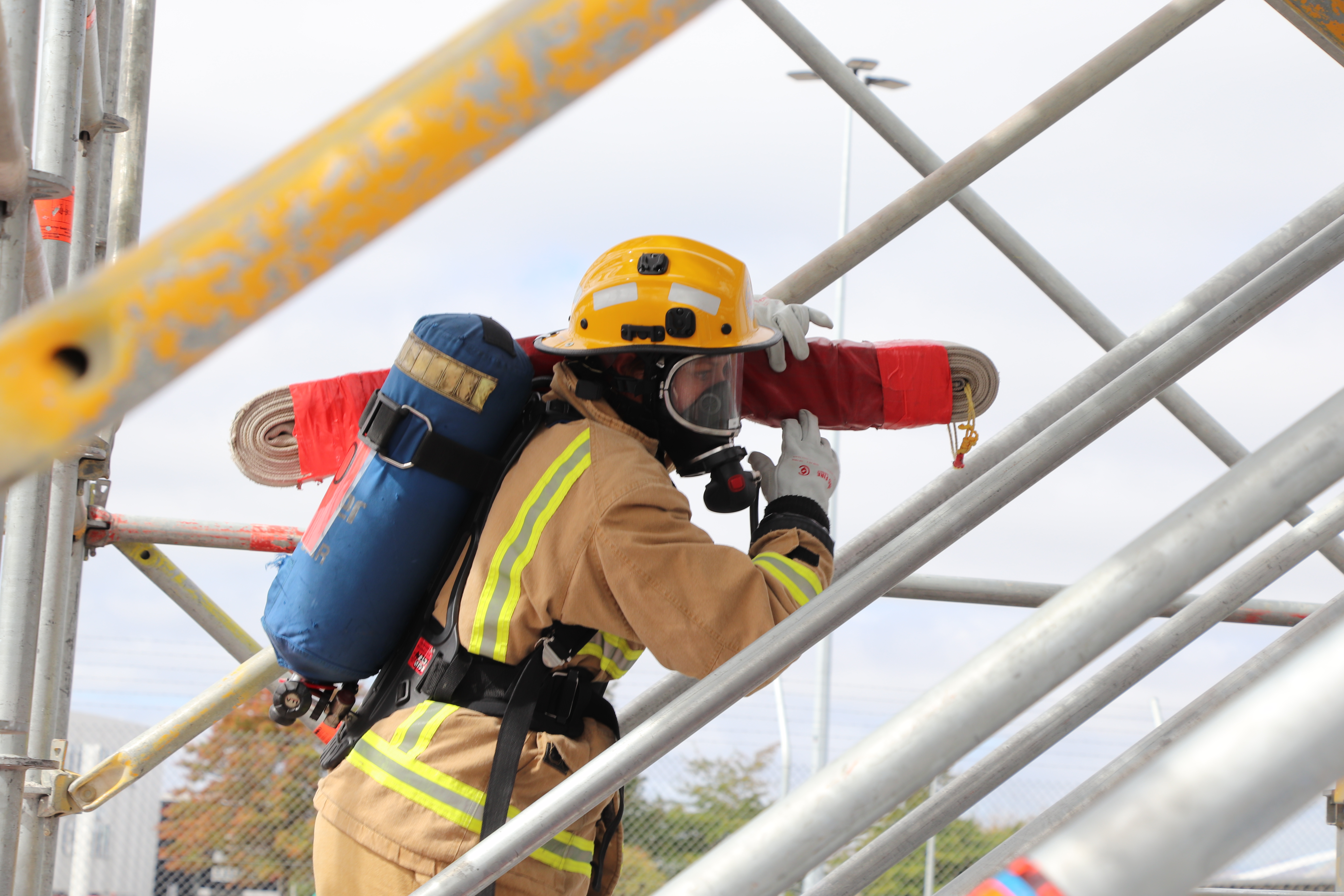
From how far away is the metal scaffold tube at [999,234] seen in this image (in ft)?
10.3

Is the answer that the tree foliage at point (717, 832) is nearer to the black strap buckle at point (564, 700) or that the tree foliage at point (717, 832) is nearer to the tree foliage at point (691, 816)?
the tree foliage at point (691, 816)

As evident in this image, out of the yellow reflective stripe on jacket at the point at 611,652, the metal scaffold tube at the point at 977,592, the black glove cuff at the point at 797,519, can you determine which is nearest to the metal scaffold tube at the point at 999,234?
the metal scaffold tube at the point at 977,592

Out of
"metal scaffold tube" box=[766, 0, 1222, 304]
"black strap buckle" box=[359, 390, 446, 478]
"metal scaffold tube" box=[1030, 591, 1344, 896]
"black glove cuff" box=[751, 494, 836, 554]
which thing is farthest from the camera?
"metal scaffold tube" box=[766, 0, 1222, 304]

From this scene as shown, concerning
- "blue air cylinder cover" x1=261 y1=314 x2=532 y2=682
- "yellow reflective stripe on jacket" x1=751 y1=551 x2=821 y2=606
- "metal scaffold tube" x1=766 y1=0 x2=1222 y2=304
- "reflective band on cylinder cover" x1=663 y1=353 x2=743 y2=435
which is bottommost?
Answer: "yellow reflective stripe on jacket" x1=751 y1=551 x2=821 y2=606

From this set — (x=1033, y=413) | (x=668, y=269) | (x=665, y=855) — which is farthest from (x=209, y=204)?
(x=665, y=855)

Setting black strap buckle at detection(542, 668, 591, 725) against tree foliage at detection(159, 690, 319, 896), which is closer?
black strap buckle at detection(542, 668, 591, 725)

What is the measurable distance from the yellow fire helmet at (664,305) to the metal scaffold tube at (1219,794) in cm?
162

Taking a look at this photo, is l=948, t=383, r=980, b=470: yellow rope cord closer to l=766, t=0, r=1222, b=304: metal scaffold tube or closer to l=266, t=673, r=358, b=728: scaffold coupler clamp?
l=766, t=0, r=1222, b=304: metal scaffold tube

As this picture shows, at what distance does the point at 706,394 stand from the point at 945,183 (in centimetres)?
79

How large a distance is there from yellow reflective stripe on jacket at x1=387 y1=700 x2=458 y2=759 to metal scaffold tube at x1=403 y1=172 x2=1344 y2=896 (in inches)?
12.6

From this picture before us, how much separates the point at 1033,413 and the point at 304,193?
182 centimetres

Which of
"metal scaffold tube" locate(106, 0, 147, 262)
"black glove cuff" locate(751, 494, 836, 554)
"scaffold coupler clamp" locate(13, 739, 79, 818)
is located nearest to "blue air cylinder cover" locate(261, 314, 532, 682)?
"black glove cuff" locate(751, 494, 836, 554)

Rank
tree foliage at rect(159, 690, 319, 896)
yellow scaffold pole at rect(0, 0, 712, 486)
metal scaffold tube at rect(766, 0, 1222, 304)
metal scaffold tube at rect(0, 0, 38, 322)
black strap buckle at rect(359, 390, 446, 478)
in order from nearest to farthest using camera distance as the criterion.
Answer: yellow scaffold pole at rect(0, 0, 712, 486)
metal scaffold tube at rect(0, 0, 38, 322)
black strap buckle at rect(359, 390, 446, 478)
metal scaffold tube at rect(766, 0, 1222, 304)
tree foliage at rect(159, 690, 319, 896)

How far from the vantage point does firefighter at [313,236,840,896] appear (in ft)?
6.42
